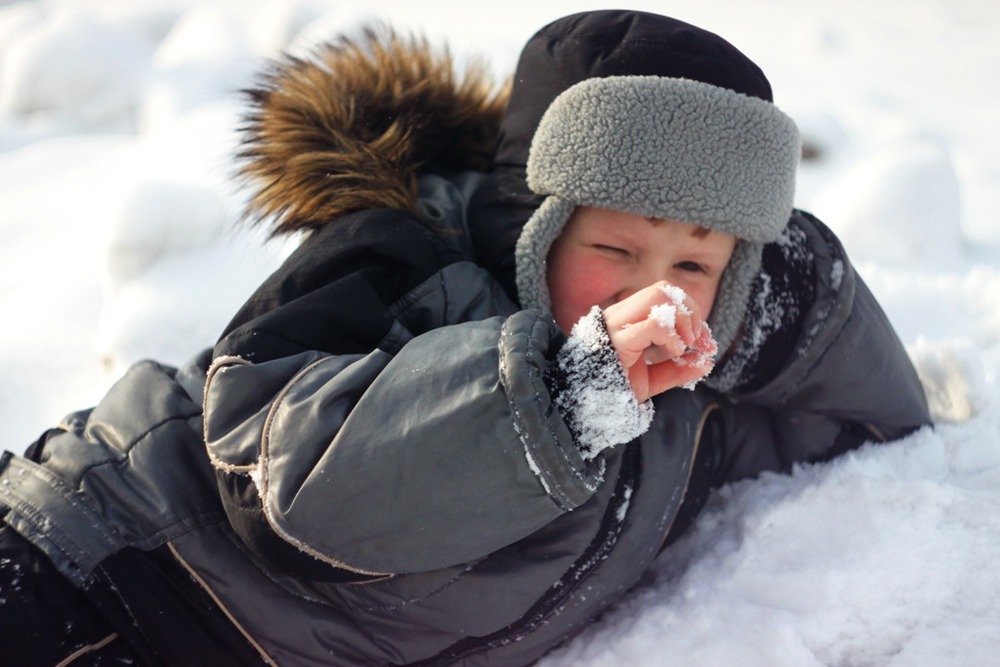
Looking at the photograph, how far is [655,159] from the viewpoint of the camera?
1.05 metres

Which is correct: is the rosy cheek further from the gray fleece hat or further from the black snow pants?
the black snow pants

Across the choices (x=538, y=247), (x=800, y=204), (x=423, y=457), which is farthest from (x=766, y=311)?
(x=800, y=204)

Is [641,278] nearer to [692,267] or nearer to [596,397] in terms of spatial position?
[692,267]

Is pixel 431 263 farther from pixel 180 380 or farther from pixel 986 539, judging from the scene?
pixel 986 539

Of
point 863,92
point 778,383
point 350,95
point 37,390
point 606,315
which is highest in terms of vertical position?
point 350,95

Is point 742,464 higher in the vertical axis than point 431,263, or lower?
lower

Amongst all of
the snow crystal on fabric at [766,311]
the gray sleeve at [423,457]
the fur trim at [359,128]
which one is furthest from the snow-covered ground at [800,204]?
the fur trim at [359,128]

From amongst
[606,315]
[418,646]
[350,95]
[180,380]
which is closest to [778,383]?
[606,315]

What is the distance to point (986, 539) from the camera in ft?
3.28

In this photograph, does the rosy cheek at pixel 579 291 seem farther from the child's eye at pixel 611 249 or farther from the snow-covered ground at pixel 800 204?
the snow-covered ground at pixel 800 204

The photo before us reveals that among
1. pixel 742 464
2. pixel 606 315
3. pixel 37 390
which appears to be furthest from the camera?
pixel 37 390

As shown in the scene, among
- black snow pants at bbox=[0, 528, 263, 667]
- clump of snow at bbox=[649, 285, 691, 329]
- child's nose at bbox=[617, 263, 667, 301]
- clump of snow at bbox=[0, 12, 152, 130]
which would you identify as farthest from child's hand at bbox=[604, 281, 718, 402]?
clump of snow at bbox=[0, 12, 152, 130]

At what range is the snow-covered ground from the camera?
982 mm

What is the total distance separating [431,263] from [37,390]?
989 mm
